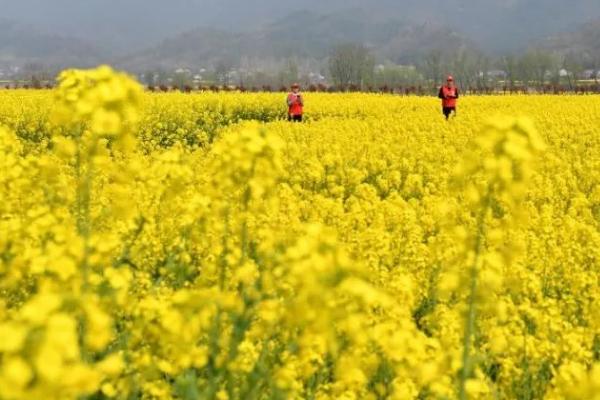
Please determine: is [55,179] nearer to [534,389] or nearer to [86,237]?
[86,237]

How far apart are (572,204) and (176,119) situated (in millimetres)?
14541

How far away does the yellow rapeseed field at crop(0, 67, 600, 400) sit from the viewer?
8.65 ft

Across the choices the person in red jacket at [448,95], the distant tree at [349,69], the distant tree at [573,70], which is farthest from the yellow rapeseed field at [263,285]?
the distant tree at [349,69]

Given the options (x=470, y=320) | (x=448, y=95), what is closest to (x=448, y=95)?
(x=448, y=95)

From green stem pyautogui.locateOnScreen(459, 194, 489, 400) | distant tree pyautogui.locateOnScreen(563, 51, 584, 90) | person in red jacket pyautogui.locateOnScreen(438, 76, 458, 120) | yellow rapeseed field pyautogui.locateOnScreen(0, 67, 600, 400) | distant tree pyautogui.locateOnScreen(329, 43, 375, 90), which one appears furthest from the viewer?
distant tree pyautogui.locateOnScreen(329, 43, 375, 90)

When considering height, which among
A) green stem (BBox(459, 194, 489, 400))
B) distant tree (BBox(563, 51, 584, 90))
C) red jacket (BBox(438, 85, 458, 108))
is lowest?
green stem (BBox(459, 194, 489, 400))

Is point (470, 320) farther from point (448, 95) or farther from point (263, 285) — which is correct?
point (448, 95)

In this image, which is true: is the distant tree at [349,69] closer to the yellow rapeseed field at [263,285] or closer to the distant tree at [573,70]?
the distant tree at [573,70]

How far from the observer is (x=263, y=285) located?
146 inches

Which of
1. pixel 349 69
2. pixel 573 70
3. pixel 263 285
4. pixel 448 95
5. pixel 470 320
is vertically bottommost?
pixel 470 320

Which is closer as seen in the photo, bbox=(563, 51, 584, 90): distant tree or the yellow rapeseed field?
the yellow rapeseed field

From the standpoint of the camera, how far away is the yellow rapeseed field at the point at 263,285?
2637 millimetres

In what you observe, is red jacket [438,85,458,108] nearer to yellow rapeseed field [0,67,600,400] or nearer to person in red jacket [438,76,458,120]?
person in red jacket [438,76,458,120]

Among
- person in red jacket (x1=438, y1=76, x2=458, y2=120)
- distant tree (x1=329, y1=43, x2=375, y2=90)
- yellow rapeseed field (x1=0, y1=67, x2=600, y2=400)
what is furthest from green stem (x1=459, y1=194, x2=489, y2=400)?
distant tree (x1=329, y1=43, x2=375, y2=90)
